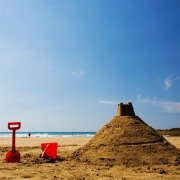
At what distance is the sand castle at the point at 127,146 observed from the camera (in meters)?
10.7

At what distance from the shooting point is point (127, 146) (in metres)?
11.4

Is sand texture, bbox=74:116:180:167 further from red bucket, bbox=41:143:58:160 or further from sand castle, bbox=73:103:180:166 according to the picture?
red bucket, bbox=41:143:58:160

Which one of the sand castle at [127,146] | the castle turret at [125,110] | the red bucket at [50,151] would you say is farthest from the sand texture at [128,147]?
the red bucket at [50,151]

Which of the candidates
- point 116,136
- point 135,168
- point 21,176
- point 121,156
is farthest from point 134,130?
point 21,176

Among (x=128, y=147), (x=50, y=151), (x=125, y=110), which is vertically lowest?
(x=50, y=151)

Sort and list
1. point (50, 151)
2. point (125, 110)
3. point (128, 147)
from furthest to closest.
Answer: point (125, 110)
point (50, 151)
point (128, 147)

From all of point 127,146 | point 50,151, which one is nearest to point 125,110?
point 127,146

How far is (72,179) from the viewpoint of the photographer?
761cm

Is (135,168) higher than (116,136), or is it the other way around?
(116,136)

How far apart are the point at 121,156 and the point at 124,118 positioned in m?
2.42

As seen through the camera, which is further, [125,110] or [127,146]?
[125,110]

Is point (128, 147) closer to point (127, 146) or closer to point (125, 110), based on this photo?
point (127, 146)

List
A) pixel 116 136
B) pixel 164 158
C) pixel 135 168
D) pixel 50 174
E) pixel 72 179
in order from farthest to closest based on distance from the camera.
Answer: pixel 116 136
pixel 164 158
pixel 135 168
pixel 50 174
pixel 72 179

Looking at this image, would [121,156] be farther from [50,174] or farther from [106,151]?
[50,174]
